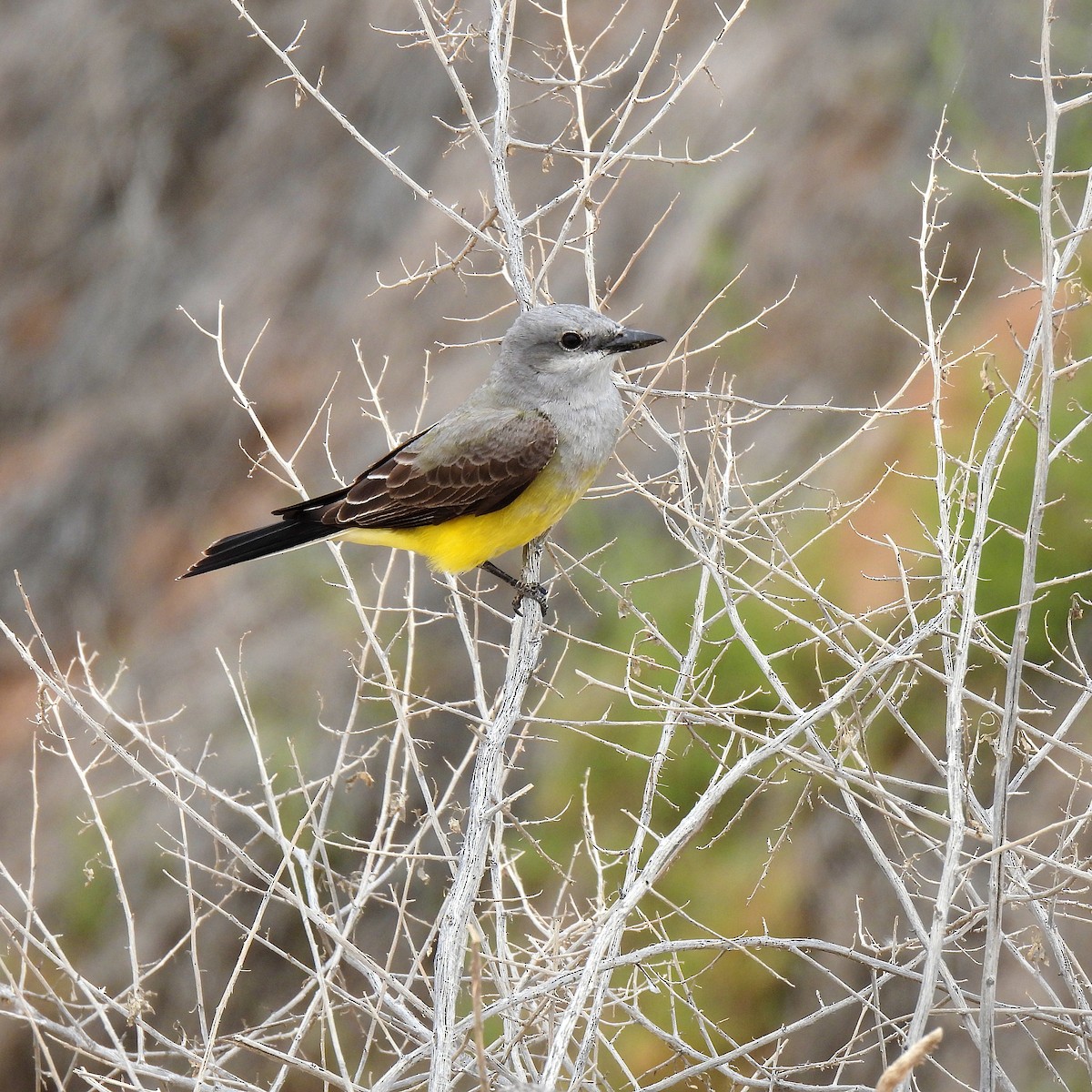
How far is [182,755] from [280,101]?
843cm

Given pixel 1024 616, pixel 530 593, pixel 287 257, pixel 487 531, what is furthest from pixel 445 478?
pixel 287 257

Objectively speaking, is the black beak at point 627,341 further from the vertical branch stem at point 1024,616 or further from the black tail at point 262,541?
the vertical branch stem at point 1024,616

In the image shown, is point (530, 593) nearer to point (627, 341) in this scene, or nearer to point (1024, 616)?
point (627, 341)

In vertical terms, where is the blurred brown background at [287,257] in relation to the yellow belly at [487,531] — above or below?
below

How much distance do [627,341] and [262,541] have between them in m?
1.66

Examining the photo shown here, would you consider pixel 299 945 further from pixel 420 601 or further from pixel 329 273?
pixel 329 273

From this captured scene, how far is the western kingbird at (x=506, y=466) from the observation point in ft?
15.9

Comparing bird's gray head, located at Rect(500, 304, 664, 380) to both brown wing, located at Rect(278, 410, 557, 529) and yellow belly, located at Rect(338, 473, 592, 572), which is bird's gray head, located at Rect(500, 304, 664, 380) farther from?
yellow belly, located at Rect(338, 473, 592, 572)

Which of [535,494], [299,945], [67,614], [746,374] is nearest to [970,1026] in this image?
[535,494]

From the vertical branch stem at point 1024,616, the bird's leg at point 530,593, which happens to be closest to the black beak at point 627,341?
the bird's leg at point 530,593

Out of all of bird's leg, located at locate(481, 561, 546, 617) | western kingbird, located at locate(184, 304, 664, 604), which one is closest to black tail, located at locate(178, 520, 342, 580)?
western kingbird, located at locate(184, 304, 664, 604)

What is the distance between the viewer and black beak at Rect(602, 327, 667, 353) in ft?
15.2

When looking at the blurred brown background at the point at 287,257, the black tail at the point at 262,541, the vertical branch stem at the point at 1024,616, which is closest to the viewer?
the vertical branch stem at the point at 1024,616

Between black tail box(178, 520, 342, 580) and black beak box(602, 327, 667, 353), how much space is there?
135 centimetres
